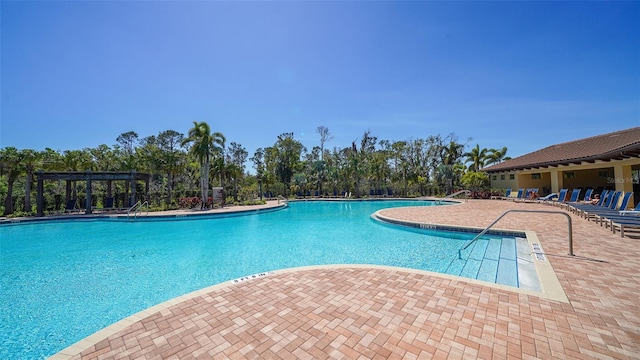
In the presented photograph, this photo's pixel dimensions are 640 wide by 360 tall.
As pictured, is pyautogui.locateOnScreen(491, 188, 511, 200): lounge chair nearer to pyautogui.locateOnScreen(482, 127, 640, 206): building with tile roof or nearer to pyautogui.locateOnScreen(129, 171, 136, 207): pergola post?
pyautogui.locateOnScreen(482, 127, 640, 206): building with tile roof

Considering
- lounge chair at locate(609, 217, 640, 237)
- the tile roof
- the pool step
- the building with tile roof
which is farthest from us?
the tile roof

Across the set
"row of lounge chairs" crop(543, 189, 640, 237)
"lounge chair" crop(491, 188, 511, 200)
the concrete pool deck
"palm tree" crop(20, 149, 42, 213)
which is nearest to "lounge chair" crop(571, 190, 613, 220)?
"row of lounge chairs" crop(543, 189, 640, 237)

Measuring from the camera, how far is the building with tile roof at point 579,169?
11984 mm

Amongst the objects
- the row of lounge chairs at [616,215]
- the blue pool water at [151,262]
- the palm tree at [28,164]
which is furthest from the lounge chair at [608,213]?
the palm tree at [28,164]

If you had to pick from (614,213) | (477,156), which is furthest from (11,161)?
(477,156)

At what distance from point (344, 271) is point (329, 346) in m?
2.01

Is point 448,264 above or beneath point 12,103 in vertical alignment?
beneath

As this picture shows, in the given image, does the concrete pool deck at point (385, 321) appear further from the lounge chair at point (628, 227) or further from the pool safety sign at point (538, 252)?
the lounge chair at point (628, 227)

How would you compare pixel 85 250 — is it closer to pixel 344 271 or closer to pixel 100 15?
pixel 100 15

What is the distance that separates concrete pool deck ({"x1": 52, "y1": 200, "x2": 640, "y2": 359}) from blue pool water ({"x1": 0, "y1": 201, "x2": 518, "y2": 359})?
50.7 inches

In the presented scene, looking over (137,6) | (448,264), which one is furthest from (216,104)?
(448,264)

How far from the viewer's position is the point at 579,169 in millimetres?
15492

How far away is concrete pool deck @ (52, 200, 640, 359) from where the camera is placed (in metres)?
2.12

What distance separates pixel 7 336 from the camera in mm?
3182
